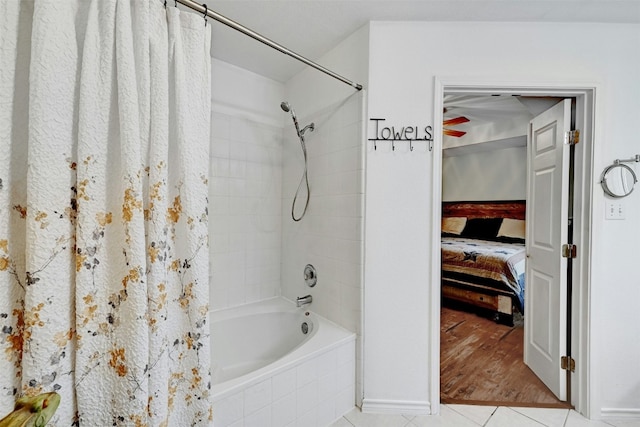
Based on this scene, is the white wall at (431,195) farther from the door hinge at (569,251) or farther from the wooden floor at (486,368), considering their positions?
the wooden floor at (486,368)

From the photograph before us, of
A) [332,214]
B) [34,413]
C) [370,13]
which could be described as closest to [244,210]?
[332,214]

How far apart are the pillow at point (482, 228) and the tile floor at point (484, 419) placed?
3211 mm

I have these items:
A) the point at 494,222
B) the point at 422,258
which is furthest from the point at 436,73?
the point at 494,222

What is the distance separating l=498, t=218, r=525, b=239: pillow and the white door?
2.42 metres

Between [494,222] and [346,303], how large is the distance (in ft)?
12.7

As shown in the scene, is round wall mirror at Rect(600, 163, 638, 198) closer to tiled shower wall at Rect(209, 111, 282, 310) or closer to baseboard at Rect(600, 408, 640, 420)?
baseboard at Rect(600, 408, 640, 420)

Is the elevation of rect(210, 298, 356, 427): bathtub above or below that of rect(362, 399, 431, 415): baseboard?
above

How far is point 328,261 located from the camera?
1.97 meters

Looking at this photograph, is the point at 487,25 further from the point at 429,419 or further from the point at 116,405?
the point at 116,405

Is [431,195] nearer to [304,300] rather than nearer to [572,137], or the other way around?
[572,137]

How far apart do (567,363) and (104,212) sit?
258 centimetres

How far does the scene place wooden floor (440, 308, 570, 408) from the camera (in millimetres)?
1833

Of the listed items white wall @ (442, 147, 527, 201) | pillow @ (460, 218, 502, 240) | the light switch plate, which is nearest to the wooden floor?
the light switch plate

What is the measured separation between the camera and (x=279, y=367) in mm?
1377
